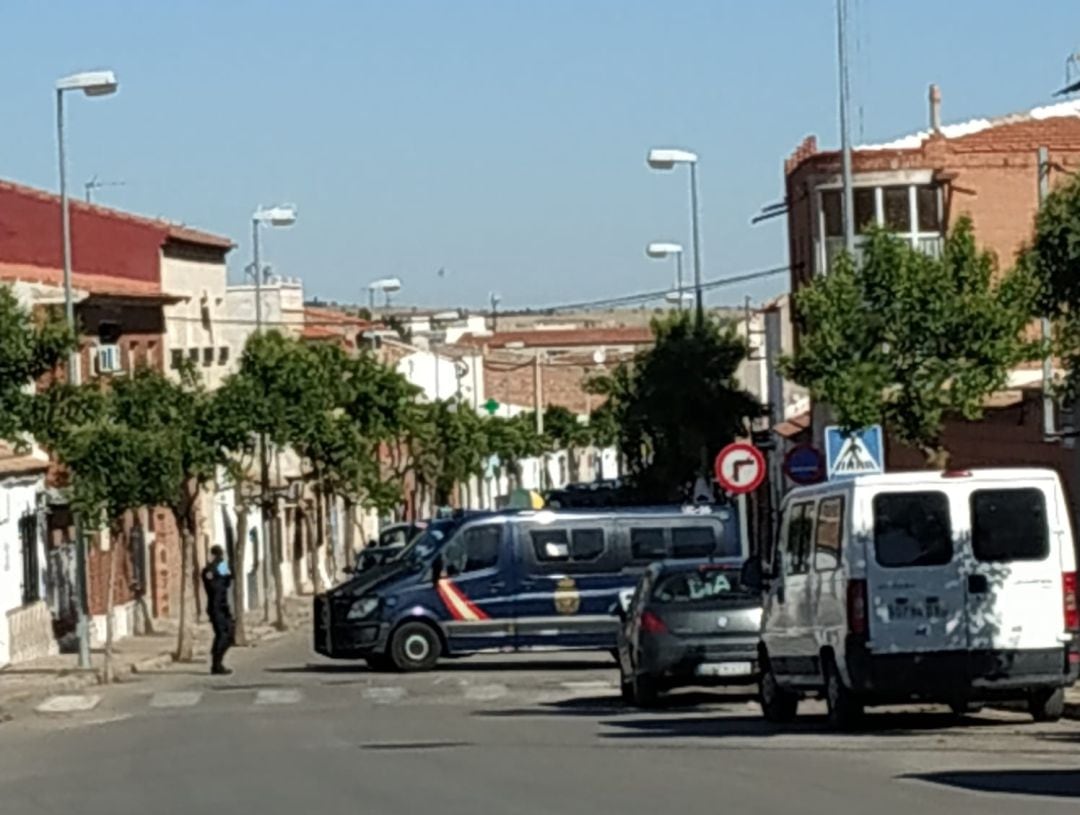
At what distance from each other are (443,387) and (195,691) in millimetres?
74681

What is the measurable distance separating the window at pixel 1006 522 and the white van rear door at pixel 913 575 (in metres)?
0.20

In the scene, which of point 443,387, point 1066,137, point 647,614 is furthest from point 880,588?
point 443,387

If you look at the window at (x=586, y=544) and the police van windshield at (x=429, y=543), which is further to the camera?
the police van windshield at (x=429, y=543)

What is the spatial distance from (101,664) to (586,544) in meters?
9.59

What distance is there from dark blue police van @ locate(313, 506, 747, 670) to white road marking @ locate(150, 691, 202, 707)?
3560mm

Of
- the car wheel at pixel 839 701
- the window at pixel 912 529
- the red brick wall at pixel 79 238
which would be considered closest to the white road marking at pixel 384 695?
the car wheel at pixel 839 701

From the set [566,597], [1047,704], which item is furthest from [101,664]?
[1047,704]

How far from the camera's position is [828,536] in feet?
68.1

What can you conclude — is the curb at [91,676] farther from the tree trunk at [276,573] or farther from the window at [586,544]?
the window at [586,544]

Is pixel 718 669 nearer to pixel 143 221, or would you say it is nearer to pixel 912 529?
pixel 912 529

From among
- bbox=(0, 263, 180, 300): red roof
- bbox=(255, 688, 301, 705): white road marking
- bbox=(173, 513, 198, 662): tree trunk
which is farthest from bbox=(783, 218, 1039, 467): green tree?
bbox=(0, 263, 180, 300): red roof

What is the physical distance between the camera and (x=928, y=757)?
1808 centimetres

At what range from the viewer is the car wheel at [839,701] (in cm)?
2059

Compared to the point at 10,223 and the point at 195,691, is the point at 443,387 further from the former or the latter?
the point at 195,691
